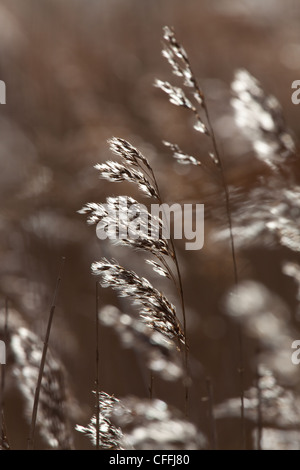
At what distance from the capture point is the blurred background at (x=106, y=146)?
80.9 inches

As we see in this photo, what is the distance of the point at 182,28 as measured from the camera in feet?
10.2

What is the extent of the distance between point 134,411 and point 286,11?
7.76ft

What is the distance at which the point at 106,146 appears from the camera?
9.21 ft

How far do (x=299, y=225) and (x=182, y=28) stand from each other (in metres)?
2.17

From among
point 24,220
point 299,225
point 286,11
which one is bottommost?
point 299,225

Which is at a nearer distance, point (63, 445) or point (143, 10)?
point (63, 445)

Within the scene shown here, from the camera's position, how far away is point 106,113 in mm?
2773

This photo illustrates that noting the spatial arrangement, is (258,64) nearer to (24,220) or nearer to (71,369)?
(24,220)

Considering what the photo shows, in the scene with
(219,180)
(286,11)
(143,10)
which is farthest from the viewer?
(143,10)

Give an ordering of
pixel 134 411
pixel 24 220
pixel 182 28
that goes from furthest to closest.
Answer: pixel 182 28 → pixel 24 220 → pixel 134 411

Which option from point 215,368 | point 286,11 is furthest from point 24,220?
point 286,11

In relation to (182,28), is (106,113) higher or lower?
lower

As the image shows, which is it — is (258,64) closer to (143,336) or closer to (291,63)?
(291,63)

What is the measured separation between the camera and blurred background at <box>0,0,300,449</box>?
205 cm
